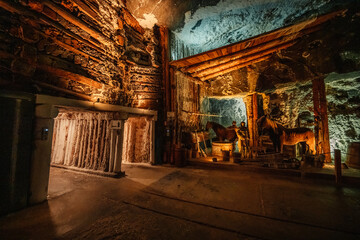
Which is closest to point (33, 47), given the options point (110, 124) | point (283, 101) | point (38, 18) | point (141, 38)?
point (38, 18)

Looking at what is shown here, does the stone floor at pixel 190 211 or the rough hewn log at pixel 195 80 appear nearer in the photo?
the stone floor at pixel 190 211

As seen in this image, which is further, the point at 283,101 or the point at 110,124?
the point at 283,101

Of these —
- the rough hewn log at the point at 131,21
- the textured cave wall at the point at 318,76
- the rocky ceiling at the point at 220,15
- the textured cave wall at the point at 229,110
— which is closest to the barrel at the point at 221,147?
the textured cave wall at the point at 318,76

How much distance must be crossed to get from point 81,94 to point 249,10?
9.18 metres

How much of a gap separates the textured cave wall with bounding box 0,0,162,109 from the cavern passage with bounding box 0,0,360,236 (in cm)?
3

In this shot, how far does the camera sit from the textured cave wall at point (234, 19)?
720 cm

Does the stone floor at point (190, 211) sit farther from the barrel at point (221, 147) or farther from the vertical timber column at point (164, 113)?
the barrel at point (221, 147)

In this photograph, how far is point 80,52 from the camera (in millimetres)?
5090

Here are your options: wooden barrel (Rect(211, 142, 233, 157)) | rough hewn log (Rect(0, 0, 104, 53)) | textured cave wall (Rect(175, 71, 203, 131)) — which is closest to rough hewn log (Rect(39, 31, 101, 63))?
rough hewn log (Rect(0, 0, 104, 53))

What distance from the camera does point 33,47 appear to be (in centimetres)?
388

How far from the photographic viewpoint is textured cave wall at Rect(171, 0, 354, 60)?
7.20m

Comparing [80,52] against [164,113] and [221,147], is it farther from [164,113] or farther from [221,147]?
[221,147]

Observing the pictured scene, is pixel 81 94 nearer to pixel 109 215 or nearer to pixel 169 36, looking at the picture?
pixel 109 215

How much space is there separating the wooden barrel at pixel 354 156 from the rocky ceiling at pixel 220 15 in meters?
6.22
